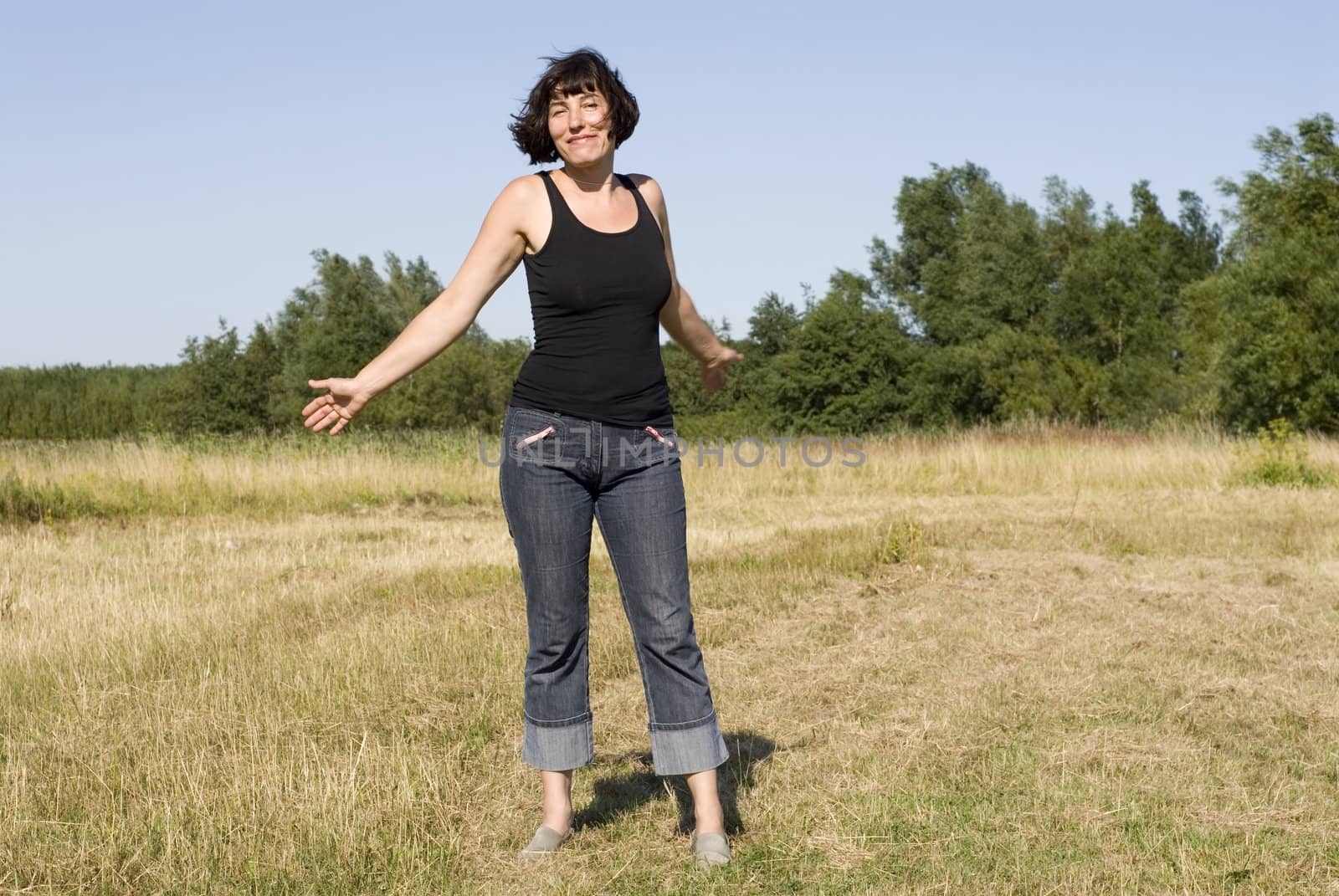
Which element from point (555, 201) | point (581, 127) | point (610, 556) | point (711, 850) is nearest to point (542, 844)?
point (711, 850)

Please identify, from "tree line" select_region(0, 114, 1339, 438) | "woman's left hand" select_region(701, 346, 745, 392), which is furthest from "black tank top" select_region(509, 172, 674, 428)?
"tree line" select_region(0, 114, 1339, 438)

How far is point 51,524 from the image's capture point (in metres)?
13.8

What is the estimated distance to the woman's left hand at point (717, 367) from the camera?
14.3 ft

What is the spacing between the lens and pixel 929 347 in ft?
185

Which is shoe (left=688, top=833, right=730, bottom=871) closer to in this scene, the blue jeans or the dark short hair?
the blue jeans

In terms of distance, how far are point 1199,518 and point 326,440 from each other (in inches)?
597

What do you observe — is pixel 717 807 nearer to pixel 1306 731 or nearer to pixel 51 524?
pixel 1306 731

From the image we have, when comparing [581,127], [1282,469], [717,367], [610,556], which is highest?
[581,127]

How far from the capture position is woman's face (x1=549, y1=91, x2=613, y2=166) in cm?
366

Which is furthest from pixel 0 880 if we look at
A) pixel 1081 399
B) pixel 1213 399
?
pixel 1081 399

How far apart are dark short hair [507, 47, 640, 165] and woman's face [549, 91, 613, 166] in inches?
0.9

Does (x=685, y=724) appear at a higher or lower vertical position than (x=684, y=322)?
lower

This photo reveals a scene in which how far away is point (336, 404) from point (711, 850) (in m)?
1.74

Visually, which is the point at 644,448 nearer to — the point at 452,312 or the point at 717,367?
the point at 452,312
